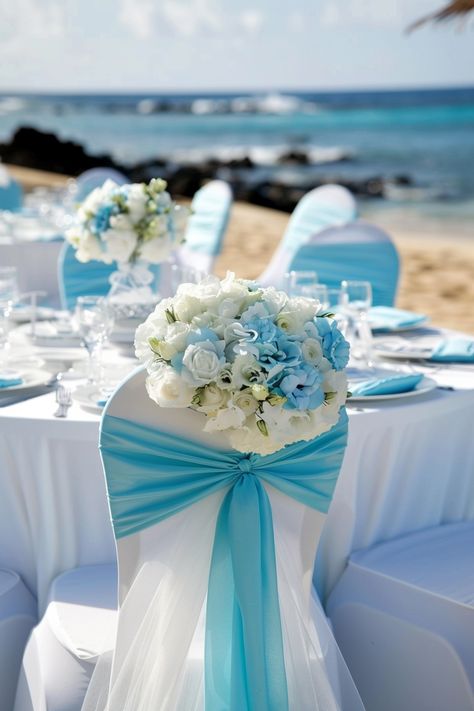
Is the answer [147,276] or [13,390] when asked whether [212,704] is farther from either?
[147,276]

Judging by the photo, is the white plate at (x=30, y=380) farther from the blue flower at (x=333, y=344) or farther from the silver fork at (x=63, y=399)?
the blue flower at (x=333, y=344)

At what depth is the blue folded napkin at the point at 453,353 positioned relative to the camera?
2.84 meters

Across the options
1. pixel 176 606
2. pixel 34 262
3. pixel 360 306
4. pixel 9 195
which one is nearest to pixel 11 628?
pixel 176 606

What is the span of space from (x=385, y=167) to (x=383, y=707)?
18.3 metres

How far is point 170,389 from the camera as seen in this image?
1594 millimetres

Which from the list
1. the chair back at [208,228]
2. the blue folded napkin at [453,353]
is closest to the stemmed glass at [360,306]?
the blue folded napkin at [453,353]

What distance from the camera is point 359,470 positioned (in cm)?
240

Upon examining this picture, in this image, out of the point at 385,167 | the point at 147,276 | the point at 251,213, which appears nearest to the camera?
the point at 147,276

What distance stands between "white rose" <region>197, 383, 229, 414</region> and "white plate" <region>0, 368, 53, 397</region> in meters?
0.95

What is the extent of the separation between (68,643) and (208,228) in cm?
351

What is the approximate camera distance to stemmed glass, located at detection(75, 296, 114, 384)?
2.45 meters

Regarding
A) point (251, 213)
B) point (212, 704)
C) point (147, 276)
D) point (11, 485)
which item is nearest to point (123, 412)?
point (212, 704)

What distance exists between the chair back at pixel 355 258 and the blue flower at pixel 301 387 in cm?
232

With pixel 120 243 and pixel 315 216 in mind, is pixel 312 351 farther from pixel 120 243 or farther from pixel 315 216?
pixel 315 216
